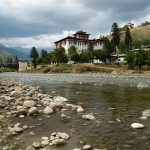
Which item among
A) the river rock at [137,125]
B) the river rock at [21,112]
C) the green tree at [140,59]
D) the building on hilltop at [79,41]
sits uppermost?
the building on hilltop at [79,41]

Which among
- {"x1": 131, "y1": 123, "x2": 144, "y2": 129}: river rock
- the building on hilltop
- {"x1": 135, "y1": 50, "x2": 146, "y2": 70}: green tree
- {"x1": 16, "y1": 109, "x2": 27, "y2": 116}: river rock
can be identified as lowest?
{"x1": 131, "y1": 123, "x2": 144, "y2": 129}: river rock

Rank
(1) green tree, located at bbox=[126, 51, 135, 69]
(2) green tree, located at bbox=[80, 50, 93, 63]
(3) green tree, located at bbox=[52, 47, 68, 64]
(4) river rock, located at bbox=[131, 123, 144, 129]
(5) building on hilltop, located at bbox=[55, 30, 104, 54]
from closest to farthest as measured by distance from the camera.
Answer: (4) river rock, located at bbox=[131, 123, 144, 129]
(1) green tree, located at bbox=[126, 51, 135, 69]
(2) green tree, located at bbox=[80, 50, 93, 63]
(3) green tree, located at bbox=[52, 47, 68, 64]
(5) building on hilltop, located at bbox=[55, 30, 104, 54]

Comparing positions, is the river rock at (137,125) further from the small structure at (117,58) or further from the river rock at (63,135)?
the small structure at (117,58)

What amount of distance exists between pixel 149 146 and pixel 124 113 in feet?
25.5

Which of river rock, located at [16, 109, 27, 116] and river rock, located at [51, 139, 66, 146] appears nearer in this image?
river rock, located at [51, 139, 66, 146]

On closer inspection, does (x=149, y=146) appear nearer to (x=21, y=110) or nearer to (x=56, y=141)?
(x=56, y=141)

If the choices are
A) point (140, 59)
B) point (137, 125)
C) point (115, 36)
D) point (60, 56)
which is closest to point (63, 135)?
point (137, 125)

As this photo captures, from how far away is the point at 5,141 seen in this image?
42.6ft

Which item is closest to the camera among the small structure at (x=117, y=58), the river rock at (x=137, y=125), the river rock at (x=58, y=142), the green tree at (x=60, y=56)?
the river rock at (x=58, y=142)

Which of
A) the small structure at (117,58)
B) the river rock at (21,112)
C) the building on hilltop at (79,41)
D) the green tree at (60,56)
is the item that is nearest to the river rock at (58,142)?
the river rock at (21,112)

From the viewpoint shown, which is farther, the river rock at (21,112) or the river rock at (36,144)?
the river rock at (21,112)

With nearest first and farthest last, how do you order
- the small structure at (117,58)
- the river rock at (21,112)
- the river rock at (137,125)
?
the river rock at (137,125)
the river rock at (21,112)
the small structure at (117,58)

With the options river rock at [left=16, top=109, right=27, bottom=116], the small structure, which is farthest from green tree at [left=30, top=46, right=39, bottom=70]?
river rock at [left=16, top=109, right=27, bottom=116]

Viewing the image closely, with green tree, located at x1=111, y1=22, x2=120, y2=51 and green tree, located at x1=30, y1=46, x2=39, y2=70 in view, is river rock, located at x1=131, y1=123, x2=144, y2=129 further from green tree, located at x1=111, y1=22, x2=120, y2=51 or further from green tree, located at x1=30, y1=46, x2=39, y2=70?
green tree, located at x1=30, y1=46, x2=39, y2=70
